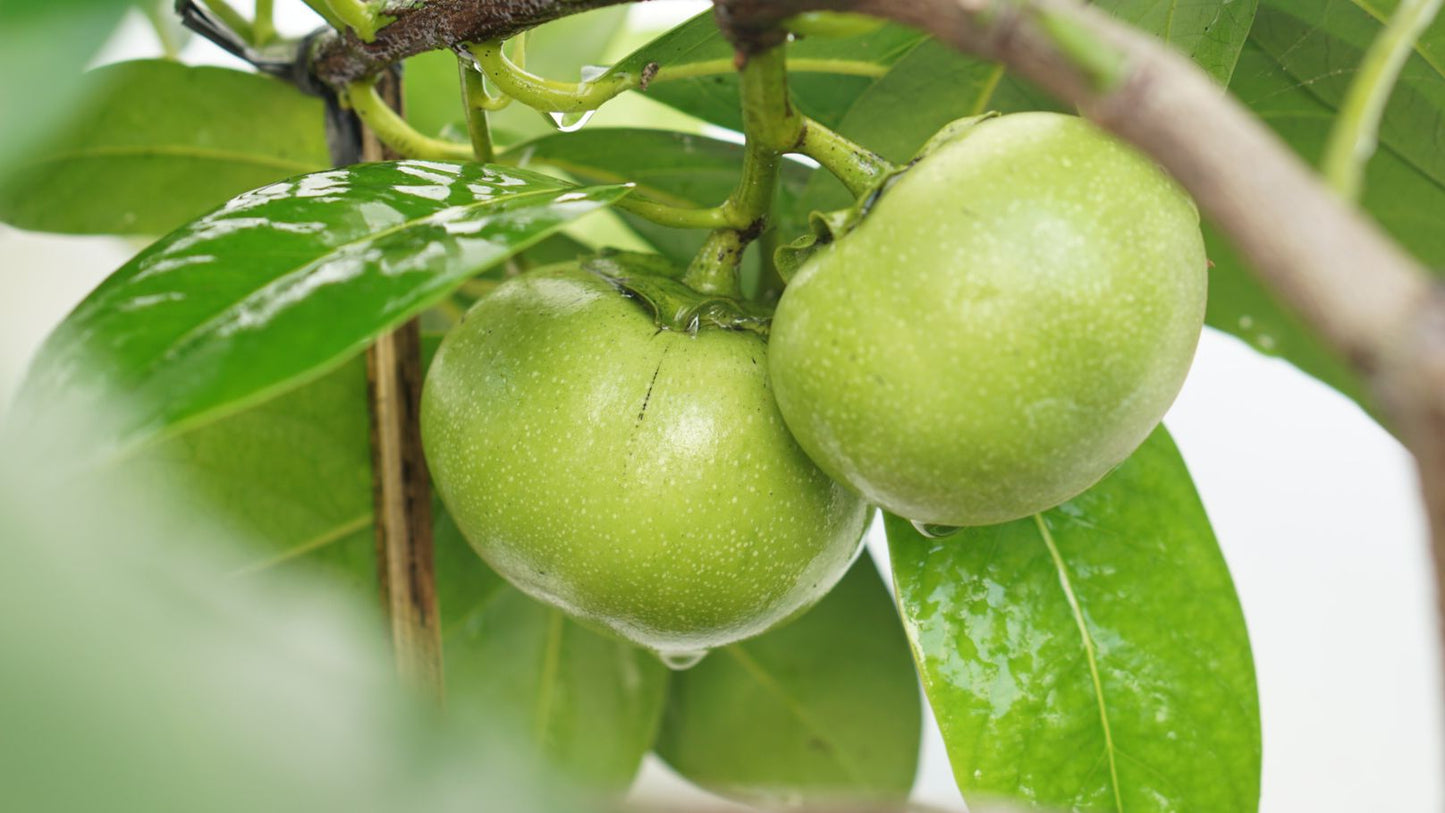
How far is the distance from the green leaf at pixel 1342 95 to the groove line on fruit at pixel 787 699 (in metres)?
0.43

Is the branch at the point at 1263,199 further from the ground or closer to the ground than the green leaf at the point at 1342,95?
further from the ground

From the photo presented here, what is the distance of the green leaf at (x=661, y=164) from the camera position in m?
0.70

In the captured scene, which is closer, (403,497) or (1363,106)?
(1363,106)

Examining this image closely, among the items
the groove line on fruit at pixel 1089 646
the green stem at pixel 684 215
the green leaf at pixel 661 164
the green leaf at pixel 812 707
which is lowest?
the green leaf at pixel 812 707

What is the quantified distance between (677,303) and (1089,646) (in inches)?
10.2

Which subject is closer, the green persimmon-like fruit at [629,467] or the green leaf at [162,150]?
the green persimmon-like fruit at [629,467]

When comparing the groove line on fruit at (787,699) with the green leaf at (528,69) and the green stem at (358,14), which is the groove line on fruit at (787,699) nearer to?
the green leaf at (528,69)

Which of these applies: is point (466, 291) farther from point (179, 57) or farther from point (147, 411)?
point (147, 411)

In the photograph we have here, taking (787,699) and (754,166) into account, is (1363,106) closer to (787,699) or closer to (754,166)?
(754,166)

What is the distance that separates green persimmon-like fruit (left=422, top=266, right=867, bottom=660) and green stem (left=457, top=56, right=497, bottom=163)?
0.09m

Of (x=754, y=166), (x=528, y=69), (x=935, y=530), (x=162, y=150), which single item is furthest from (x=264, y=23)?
(x=935, y=530)

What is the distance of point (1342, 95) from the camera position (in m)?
0.60

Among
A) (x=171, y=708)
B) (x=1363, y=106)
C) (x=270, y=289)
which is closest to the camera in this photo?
(x=171, y=708)

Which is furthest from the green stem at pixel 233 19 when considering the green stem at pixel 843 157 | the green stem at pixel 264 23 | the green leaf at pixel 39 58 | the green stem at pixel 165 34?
the green stem at pixel 843 157
